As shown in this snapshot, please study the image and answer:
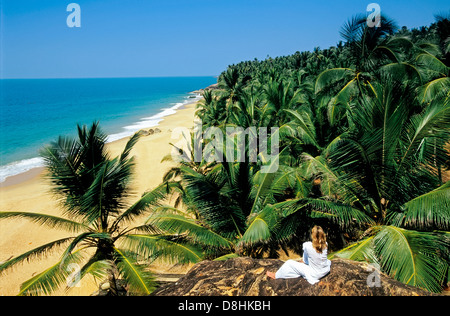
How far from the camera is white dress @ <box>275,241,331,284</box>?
10.6 ft

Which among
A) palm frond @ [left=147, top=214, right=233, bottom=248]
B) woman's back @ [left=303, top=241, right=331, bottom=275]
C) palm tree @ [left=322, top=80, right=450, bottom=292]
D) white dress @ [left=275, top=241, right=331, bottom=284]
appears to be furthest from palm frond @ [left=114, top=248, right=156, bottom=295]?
palm tree @ [left=322, top=80, right=450, bottom=292]

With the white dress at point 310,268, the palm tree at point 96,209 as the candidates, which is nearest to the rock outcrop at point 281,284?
the white dress at point 310,268

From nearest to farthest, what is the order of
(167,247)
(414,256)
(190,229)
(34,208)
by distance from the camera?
(414,256)
(167,247)
(190,229)
(34,208)

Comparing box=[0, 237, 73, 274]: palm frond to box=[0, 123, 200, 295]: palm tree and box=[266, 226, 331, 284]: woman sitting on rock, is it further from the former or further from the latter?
box=[266, 226, 331, 284]: woman sitting on rock

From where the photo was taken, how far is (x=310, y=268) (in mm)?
3260

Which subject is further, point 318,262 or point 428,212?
point 428,212

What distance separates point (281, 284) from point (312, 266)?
0.48 m

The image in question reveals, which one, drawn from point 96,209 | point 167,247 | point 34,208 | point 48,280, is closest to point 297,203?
point 167,247

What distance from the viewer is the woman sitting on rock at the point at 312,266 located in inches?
128

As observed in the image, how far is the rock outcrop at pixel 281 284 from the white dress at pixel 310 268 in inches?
2.5

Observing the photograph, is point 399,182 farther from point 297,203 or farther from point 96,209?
point 96,209

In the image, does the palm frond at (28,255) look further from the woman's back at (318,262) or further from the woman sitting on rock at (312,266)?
the woman's back at (318,262)

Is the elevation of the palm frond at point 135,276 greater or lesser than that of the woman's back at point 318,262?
lesser

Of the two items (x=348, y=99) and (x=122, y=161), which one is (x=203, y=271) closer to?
(x=122, y=161)
